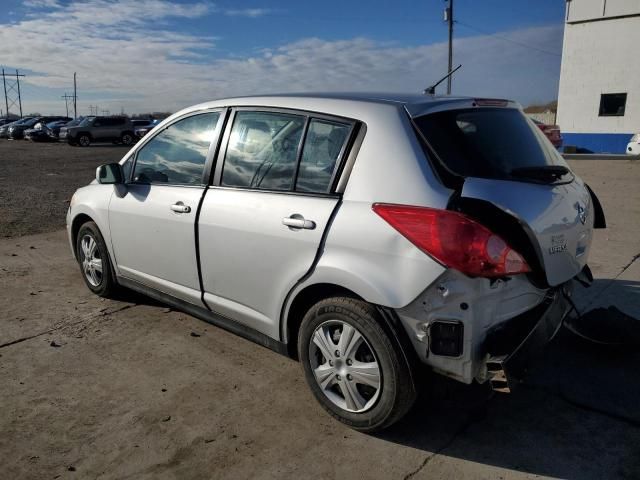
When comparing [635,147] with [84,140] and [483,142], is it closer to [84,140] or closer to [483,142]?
[483,142]

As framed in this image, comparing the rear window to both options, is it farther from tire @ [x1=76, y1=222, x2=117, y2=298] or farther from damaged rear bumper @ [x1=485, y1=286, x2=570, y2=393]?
tire @ [x1=76, y1=222, x2=117, y2=298]

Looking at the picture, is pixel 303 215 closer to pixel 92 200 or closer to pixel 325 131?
pixel 325 131

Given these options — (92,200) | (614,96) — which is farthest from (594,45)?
(92,200)

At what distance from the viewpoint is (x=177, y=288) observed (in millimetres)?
3986

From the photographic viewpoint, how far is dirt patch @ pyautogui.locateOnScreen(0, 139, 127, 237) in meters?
8.55

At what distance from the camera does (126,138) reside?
111ft

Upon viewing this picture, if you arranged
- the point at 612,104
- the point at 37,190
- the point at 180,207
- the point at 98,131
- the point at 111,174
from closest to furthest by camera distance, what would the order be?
the point at 180,207, the point at 111,174, the point at 37,190, the point at 612,104, the point at 98,131

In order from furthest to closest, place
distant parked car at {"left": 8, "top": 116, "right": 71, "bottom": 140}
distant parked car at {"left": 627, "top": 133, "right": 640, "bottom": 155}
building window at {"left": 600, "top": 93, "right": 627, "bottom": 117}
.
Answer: distant parked car at {"left": 8, "top": 116, "right": 71, "bottom": 140}, building window at {"left": 600, "top": 93, "right": 627, "bottom": 117}, distant parked car at {"left": 627, "top": 133, "right": 640, "bottom": 155}

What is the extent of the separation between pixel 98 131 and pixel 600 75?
27.5 m

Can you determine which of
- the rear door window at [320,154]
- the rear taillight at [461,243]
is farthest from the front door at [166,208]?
the rear taillight at [461,243]

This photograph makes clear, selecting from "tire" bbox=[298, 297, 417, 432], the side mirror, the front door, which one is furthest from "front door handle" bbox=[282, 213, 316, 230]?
the side mirror

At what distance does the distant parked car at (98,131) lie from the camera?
105 ft

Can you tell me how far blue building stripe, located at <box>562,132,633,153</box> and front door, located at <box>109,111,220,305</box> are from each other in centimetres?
2573

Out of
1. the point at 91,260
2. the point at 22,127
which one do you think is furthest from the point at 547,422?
the point at 22,127
